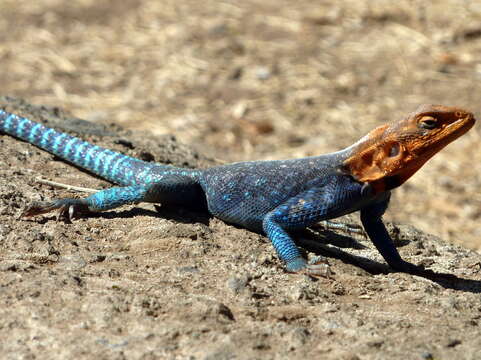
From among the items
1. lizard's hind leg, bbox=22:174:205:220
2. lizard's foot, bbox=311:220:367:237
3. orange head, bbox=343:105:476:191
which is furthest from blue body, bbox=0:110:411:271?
lizard's foot, bbox=311:220:367:237

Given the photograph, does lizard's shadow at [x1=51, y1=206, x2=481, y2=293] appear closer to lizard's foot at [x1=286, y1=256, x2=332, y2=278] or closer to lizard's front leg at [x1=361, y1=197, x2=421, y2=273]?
lizard's front leg at [x1=361, y1=197, x2=421, y2=273]

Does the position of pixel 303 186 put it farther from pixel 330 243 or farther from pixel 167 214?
pixel 167 214

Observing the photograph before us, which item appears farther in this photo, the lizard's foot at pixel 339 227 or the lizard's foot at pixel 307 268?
the lizard's foot at pixel 339 227

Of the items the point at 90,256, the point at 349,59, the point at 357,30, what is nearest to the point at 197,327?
the point at 90,256

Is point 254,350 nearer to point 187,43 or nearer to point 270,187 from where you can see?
point 270,187

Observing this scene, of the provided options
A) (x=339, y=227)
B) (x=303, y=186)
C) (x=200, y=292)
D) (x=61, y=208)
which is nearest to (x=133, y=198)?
(x=61, y=208)

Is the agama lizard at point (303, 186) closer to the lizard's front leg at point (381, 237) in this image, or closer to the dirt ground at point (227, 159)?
the lizard's front leg at point (381, 237)

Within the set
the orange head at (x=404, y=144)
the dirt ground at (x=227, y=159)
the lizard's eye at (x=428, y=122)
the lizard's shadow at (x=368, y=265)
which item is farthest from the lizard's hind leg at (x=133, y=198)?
the lizard's eye at (x=428, y=122)
